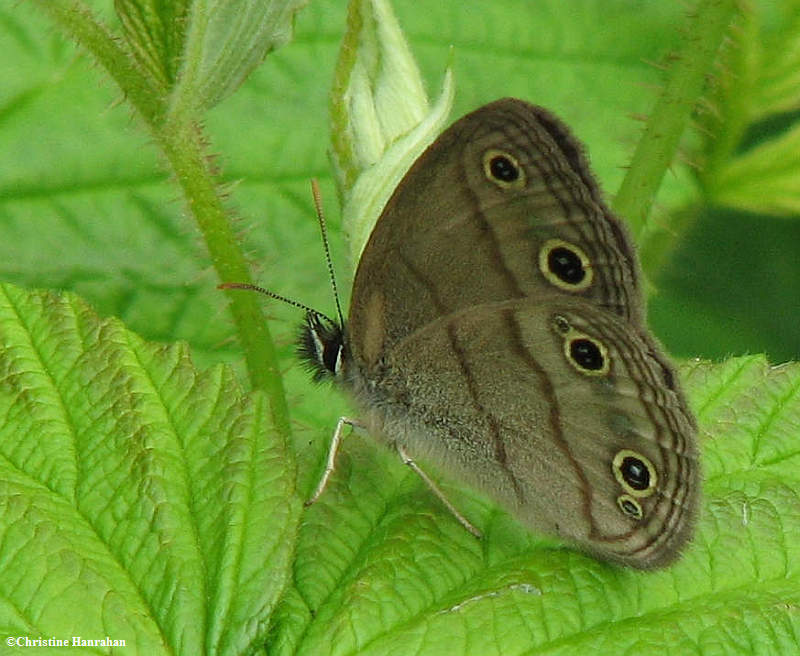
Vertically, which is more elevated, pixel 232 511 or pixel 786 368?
pixel 232 511

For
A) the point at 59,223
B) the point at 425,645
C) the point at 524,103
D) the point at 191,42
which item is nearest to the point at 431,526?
the point at 425,645

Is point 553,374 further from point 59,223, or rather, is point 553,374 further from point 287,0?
point 59,223

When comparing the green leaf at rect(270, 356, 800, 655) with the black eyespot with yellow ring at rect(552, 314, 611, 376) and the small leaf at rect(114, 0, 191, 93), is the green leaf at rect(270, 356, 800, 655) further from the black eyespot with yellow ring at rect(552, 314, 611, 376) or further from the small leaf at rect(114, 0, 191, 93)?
the small leaf at rect(114, 0, 191, 93)

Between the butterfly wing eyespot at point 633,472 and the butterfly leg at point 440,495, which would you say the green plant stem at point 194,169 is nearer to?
the butterfly leg at point 440,495

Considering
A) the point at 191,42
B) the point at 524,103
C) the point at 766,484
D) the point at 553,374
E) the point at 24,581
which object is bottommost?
the point at 766,484

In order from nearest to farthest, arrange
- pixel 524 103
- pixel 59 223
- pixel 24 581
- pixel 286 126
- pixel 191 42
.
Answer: pixel 24 581
pixel 191 42
pixel 524 103
pixel 59 223
pixel 286 126

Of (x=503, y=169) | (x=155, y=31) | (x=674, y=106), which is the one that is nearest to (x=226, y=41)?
(x=155, y=31)

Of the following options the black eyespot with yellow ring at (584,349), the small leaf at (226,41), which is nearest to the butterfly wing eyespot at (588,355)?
the black eyespot with yellow ring at (584,349)
